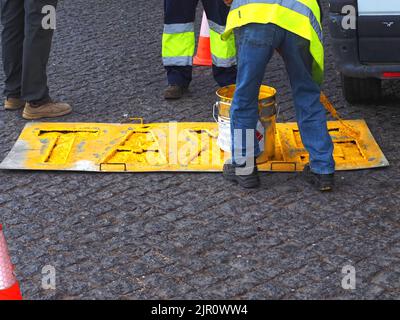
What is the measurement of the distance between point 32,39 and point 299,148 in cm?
216

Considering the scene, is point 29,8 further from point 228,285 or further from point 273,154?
point 228,285

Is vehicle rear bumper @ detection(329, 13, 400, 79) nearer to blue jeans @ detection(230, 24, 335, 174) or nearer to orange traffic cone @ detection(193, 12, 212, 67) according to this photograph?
blue jeans @ detection(230, 24, 335, 174)

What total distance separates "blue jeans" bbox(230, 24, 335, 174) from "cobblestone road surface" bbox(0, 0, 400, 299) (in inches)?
8.9

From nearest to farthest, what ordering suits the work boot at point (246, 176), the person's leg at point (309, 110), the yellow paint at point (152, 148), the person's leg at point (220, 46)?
the person's leg at point (309, 110)
the work boot at point (246, 176)
the yellow paint at point (152, 148)
the person's leg at point (220, 46)

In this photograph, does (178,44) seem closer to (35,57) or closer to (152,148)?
(35,57)

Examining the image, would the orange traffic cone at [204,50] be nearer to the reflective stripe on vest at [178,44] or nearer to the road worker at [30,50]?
the reflective stripe on vest at [178,44]

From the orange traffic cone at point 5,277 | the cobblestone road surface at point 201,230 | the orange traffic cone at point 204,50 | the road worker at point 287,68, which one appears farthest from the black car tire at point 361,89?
the orange traffic cone at point 5,277

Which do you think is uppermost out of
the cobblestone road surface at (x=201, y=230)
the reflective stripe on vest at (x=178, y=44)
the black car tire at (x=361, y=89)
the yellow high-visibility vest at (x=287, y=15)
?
the yellow high-visibility vest at (x=287, y=15)

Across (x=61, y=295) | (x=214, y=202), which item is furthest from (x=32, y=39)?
(x=61, y=295)

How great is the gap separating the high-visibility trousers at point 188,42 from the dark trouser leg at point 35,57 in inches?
35.6

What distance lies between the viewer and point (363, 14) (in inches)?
244

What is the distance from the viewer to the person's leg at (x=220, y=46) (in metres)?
7.28

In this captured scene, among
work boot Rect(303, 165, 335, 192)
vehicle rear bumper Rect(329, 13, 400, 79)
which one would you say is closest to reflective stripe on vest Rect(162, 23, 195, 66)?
vehicle rear bumper Rect(329, 13, 400, 79)

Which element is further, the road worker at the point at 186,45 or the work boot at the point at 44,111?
the road worker at the point at 186,45
